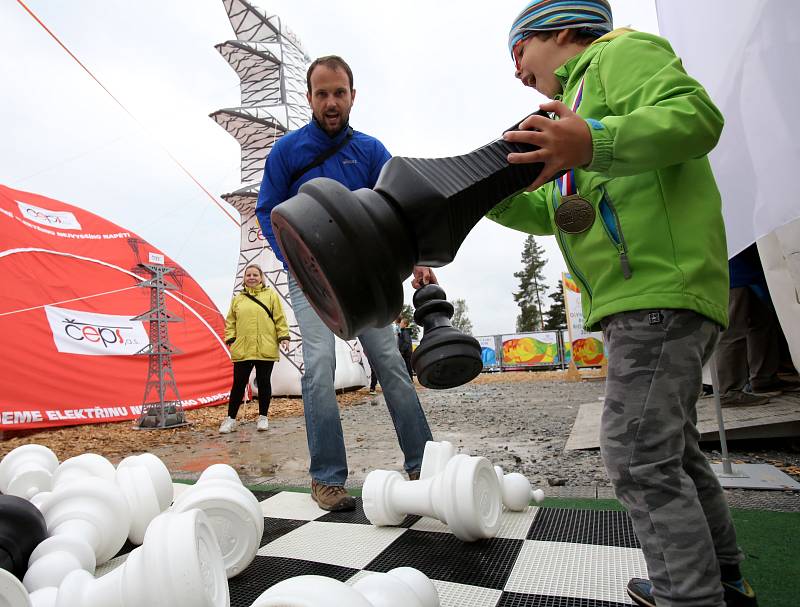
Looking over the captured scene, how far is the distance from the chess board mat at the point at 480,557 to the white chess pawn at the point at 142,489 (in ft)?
0.37

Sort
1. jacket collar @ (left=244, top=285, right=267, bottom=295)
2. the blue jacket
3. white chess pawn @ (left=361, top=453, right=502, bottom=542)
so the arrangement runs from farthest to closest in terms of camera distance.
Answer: jacket collar @ (left=244, top=285, right=267, bottom=295)
the blue jacket
white chess pawn @ (left=361, top=453, right=502, bottom=542)

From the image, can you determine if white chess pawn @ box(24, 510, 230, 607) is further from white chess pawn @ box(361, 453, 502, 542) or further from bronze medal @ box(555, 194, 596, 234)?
bronze medal @ box(555, 194, 596, 234)

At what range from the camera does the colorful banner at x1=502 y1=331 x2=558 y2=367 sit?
15.1m

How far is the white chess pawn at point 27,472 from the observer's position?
1620mm

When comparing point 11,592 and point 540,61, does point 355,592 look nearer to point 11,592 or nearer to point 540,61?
point 11,592

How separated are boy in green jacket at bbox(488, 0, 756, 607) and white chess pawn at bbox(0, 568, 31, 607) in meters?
1.00

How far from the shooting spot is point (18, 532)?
3.65ft

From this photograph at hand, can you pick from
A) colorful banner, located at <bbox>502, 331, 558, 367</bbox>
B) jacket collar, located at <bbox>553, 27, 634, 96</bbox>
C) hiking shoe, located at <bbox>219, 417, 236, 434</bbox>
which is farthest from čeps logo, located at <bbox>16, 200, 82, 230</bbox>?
colorful banner, located at <bbox>502, 331, 558, 367</bbox>

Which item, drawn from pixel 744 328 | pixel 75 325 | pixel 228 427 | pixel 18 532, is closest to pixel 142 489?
pixel 18 532

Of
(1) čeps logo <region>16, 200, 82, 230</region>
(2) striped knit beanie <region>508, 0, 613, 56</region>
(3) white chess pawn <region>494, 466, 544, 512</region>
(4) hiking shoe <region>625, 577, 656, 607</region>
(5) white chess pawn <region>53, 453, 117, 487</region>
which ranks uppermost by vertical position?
(1) čeps logo <region>16, 200, 82, 230</region>

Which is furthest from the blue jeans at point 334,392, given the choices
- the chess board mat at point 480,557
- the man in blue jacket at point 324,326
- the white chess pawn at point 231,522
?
the white chess pawn at point 231,522

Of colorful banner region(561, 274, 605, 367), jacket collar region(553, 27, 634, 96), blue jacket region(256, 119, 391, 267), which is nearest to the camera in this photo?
jacket collar region(553, 27, 634, 96)

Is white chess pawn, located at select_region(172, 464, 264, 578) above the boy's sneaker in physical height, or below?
above

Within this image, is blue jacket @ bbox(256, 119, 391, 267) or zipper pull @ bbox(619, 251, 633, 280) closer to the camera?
zipper pull @ bbox(619, 251, 633, 280)
